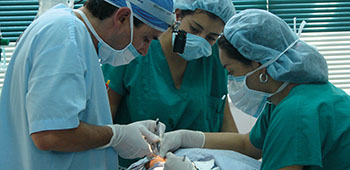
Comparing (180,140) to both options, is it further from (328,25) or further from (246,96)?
(328,25)

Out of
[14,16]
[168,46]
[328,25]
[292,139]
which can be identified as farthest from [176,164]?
[328,25]

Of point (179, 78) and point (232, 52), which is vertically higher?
point (232, 52)

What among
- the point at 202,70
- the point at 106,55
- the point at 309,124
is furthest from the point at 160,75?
the point at 309,124

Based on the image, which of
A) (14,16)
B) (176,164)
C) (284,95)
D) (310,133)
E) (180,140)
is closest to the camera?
(310,133)

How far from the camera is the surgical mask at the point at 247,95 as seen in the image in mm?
1553

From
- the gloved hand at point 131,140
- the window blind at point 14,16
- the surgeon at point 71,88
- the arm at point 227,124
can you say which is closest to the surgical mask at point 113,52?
the surgeon at point 71,88

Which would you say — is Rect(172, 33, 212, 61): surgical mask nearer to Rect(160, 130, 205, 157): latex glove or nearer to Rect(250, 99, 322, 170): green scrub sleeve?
Rect(160, 130, 205, 157): latex glove

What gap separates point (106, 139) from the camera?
1.28 meters

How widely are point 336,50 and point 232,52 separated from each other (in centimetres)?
242

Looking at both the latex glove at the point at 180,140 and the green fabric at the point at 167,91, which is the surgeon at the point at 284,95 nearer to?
the latex glove at the point at 180,140

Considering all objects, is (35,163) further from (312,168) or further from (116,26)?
(312,168)

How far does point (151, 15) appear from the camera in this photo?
1379 millimetres

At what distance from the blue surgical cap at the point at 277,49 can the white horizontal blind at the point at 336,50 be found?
223cm

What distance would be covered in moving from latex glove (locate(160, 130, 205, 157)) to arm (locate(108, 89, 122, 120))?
0.30 metres
